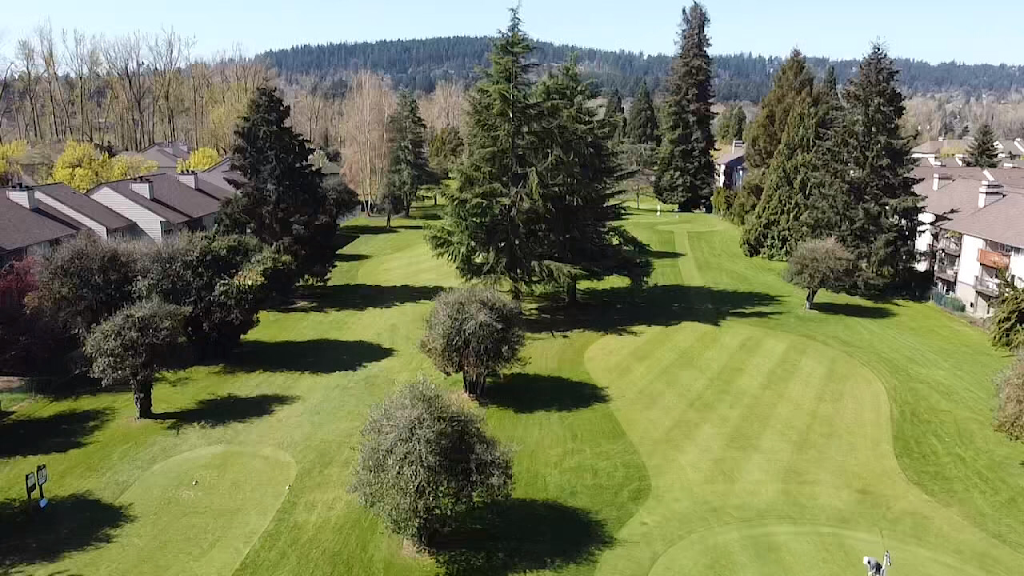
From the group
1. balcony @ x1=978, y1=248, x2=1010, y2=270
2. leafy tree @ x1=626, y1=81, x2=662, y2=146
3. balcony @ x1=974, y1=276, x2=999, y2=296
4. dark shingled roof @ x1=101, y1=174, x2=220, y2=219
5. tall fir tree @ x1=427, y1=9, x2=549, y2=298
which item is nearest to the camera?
tall fir tree @ x1=427, y1=9, x2=549, y2=298

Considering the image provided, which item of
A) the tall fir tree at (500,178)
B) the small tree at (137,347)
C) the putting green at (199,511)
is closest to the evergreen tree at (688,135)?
the tall fir tree at (500,178)

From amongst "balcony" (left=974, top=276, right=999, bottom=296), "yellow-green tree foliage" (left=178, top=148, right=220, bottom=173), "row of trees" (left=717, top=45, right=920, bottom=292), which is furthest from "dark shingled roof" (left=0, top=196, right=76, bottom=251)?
"balcony" (left=974, top=276, right=999, bottom=296)

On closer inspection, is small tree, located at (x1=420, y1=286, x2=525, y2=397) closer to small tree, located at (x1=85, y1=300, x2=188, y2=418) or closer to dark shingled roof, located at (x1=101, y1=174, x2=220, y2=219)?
small tree, located at (x1=85, y1=300, x2=188, y2=418)

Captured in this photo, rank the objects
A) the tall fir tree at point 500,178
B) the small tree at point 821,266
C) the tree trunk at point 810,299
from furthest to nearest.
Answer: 1. the tree trunk at point 810,299
2. the small tree at point 821,266
3. the tall fir tree at point 500,178

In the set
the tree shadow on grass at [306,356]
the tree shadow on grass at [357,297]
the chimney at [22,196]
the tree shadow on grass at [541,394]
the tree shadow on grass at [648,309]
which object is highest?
the chimney at [22,196]

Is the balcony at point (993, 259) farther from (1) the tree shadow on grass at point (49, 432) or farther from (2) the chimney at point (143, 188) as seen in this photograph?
(2) the chimney at point (143, 188)

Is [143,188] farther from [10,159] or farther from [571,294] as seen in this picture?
[571,294]
